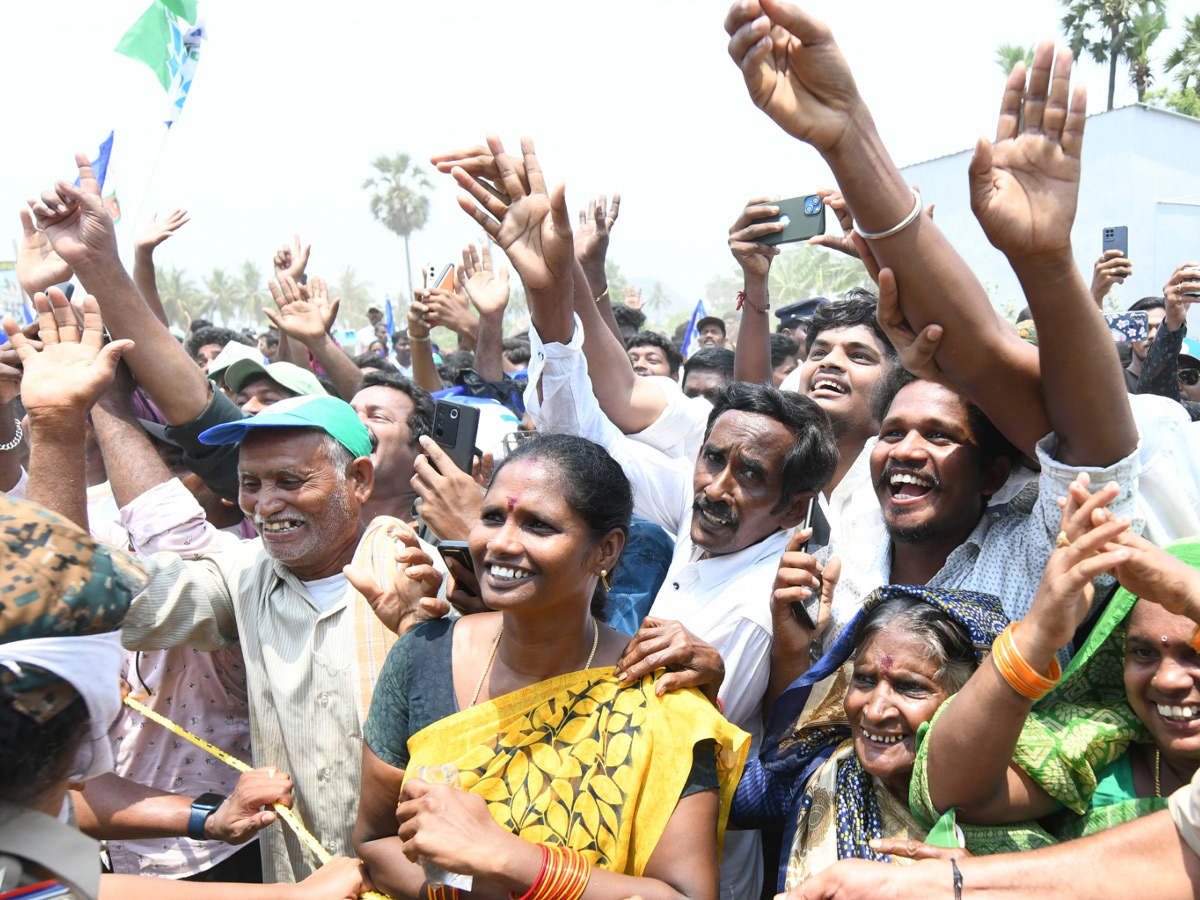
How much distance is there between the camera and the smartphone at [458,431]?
3.13 m

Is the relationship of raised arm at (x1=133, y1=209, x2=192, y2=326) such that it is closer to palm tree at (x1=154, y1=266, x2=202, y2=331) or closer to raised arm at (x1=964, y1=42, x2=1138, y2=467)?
raised arm at (x1=964, y1=42, x2=1138, y2=467)

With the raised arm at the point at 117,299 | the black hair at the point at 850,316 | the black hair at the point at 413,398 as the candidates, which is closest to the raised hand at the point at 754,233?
the black hair at the point at 850,316

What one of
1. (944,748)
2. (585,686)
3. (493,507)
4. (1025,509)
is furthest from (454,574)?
(1025,509)

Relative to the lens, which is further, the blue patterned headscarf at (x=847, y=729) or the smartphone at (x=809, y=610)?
the smartphone at (x=809, y=610)

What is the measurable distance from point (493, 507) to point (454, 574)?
0.36 meters

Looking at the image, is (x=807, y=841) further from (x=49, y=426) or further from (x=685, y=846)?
(x=49, y=426)

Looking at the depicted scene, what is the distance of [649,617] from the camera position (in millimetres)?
2311

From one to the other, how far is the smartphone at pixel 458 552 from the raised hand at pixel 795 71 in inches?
49.6

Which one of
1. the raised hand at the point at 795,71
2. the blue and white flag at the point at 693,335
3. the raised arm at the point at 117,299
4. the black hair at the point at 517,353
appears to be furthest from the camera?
the blue and white flag at the point at 693,335

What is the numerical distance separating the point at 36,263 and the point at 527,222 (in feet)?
6.78

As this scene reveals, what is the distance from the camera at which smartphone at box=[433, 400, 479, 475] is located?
10.3 ft

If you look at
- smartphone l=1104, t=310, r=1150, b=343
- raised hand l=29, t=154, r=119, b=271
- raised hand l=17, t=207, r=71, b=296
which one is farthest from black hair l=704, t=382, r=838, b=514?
smartphone l=1104, t=310, r=1150, b=343

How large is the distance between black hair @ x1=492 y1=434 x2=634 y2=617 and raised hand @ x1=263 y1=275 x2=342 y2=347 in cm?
297

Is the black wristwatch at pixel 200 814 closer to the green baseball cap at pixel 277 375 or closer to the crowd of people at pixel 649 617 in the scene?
the crowd of people at pixel 649 617
